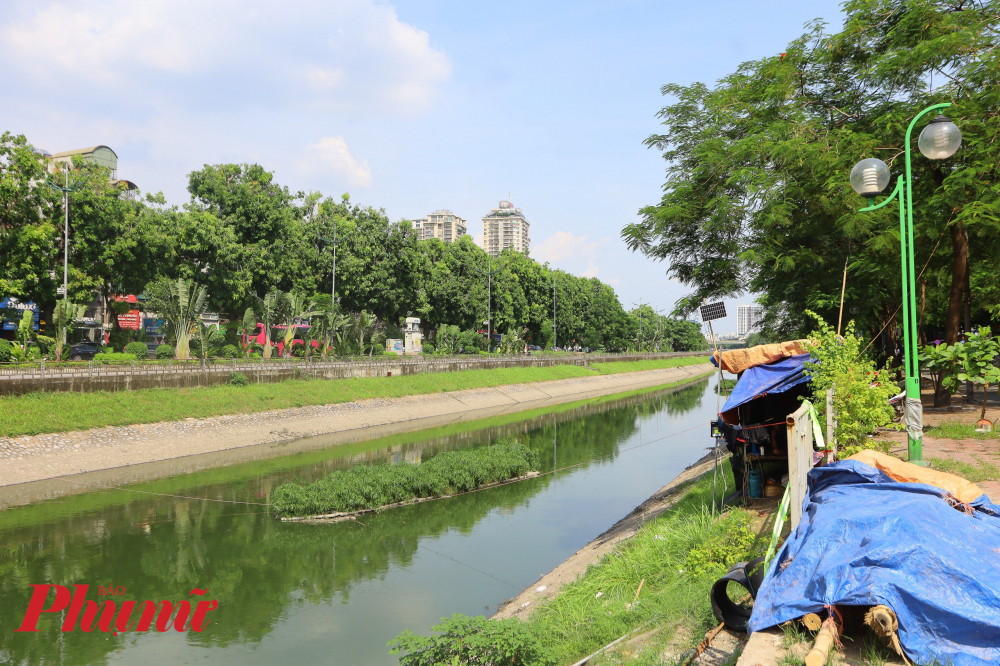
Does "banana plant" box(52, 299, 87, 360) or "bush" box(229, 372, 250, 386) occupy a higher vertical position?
"banana plant" box(52, 299, 87, 360)

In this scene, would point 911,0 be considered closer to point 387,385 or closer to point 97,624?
point 97,624

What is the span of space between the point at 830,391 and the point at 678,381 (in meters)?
75.6

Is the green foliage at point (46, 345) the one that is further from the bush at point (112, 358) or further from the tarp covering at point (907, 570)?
the tarp covering at point (907, 570)

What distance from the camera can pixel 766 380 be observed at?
10.5 meters

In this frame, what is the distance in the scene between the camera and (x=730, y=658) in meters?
5.02

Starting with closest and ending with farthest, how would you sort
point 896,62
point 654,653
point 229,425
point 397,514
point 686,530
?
1. point 654,653
2. point 686,530
3. point 896,62
4. point 397,514
5. point 229,425

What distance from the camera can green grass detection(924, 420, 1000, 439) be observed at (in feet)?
39.5

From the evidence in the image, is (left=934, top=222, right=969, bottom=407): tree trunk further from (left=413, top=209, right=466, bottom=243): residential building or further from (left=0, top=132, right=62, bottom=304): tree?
(left=413, top=209, right=466, bottom=243): residential building

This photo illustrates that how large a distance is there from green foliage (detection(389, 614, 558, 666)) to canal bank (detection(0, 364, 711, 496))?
17.3 meters

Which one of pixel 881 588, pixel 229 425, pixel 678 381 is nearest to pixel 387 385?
pixel 229 425

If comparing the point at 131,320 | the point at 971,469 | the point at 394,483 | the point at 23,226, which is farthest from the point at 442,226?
the point at 971,469

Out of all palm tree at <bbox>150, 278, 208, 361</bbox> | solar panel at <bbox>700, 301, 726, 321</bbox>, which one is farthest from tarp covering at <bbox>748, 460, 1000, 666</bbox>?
palm tree at <bbox>150, 278, 208, 361</bbox>

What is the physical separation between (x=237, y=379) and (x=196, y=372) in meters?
2.19

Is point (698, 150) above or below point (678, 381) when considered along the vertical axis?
above
